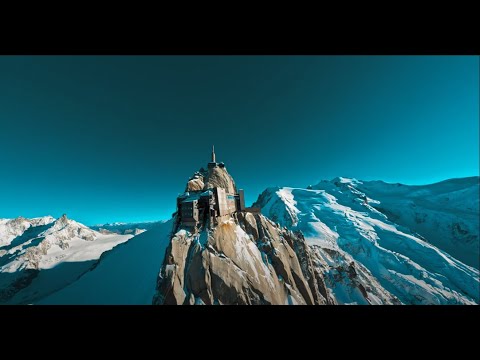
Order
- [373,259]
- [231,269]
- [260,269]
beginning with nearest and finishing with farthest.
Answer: [231,269] → [260,269] → [373,259]

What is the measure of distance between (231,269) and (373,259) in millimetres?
137994

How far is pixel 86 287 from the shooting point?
3653 cm

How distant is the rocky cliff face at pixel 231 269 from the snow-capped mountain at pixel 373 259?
40923 millimetres

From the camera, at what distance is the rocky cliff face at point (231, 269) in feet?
88.2

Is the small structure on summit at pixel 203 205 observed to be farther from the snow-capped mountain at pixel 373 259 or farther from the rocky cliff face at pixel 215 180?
the snow-capped mountain at pixel 373 259

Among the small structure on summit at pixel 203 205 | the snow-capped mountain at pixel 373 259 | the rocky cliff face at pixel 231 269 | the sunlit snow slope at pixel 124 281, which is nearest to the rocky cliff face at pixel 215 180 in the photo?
the small structure on summit at pixel 203 205

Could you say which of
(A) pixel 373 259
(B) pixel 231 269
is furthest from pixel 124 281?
(A) pixel 373 259

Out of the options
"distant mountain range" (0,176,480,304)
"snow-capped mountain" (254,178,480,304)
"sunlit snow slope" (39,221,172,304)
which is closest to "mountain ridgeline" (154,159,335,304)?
"distant mountain range" (0,176,480,304)

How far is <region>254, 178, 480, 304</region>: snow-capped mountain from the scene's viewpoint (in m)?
75.1

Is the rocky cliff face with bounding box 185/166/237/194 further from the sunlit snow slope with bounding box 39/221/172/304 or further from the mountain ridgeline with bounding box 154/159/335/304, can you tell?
the sunlit snow slope with bounding box 39/221/172/304

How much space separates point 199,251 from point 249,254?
10.3 meters

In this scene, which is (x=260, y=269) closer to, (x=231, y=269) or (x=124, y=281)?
(x=231, y=269)

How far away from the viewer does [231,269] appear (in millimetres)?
29984
